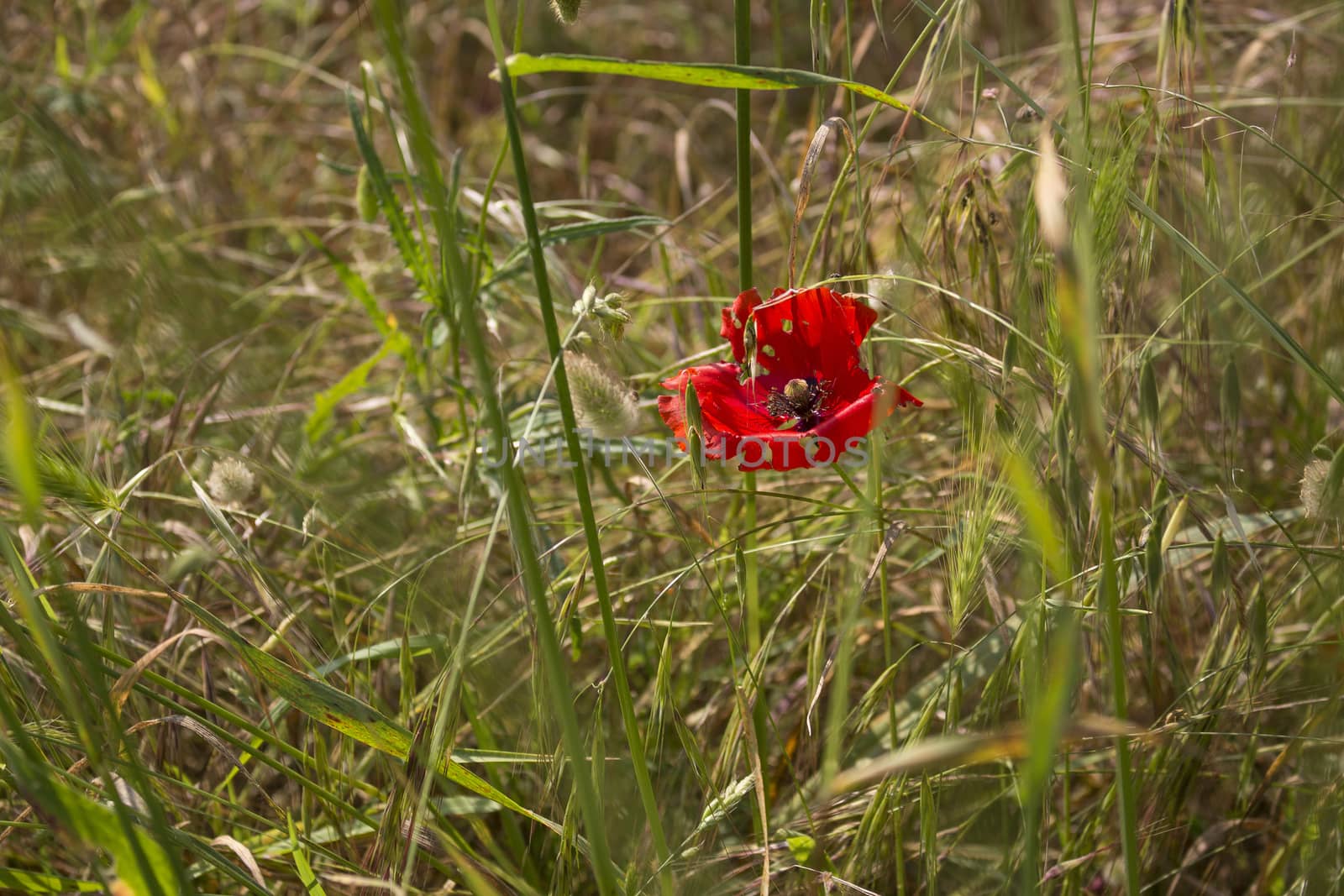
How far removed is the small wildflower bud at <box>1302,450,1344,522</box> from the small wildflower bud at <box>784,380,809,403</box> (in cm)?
35

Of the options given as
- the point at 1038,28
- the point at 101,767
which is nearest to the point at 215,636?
the point at 101,767

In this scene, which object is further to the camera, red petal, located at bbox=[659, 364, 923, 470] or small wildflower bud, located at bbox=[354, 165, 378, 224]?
small wildflower bud, located at bbox=[354, 165, 378, 224]

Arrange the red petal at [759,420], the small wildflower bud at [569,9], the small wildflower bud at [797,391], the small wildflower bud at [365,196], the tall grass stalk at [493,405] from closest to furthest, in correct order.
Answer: the tall grass stalk at [493,405] → the small wildflower bud at [569,9] → the red petal at [759,420] → the small wildflower bud at [797,391] → the small wildflower bud at [365,196]

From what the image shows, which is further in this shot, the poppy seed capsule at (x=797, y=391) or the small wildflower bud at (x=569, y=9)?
the poppy seed capsule at (x=797, y=391)

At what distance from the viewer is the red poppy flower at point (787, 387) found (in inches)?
26.7

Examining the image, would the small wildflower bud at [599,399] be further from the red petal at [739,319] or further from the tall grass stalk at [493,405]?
the tall grass stalk at [493,405]

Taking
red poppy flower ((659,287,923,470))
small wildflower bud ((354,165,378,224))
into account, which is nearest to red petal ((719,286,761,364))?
red poppy flower ((659,287,923,470))

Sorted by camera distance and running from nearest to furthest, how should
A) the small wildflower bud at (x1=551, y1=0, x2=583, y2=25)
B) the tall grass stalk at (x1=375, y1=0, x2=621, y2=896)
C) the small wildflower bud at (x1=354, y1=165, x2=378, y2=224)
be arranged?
the tall grass stalk at (x1=375, y1=0, x2=621, y2=896)
the small wildflower bud at (x1=551, y1=0, x2=583, y2=25)
the small wildflower bud at (x1=354, y1=165, x2=378, y2=224)

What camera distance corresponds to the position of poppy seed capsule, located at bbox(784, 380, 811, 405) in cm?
84

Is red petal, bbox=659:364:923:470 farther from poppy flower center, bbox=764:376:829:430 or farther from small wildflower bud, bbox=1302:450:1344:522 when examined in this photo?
small wildflower bud, bbox=1302:450:1344:522

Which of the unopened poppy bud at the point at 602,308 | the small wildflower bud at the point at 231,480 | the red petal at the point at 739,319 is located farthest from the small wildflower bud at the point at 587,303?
the small wildflower bud at the point at 231,480

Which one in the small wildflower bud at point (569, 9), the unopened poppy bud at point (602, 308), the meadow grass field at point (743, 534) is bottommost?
the meadow grass field at point (743, 534)

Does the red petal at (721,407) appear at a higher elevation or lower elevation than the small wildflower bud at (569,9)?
lower

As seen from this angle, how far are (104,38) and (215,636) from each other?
6.29 ft
